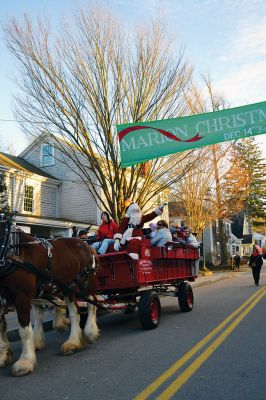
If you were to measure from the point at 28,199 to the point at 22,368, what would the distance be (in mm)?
19310

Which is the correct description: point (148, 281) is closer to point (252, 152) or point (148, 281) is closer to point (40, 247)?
point (40, 247)

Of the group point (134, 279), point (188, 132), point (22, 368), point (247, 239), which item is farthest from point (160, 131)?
point (247, 239)

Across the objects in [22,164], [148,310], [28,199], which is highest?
[22,164]

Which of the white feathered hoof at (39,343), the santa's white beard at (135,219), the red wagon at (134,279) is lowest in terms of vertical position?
the white feathered hoof at (39,343)

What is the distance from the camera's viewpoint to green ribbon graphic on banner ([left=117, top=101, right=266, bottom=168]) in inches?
479

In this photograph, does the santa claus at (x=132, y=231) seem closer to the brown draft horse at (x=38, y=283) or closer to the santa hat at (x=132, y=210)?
the santa hat at (x=132, y=210)

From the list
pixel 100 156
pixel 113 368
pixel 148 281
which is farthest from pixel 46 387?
pixel 100 156

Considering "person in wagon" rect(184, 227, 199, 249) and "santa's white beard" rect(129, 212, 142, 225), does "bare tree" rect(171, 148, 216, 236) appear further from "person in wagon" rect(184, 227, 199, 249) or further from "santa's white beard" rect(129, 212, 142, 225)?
"santa's white beard" rect(129, 212, 142, 225)

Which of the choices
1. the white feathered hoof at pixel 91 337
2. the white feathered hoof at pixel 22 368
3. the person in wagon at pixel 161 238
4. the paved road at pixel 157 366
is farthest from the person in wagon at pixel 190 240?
the white feathered hoof at pixel 22 368

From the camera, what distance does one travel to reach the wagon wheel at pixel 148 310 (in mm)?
8000

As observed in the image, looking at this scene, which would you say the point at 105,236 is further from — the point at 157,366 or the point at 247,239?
the point at 247,239

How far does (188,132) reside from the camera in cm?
1270

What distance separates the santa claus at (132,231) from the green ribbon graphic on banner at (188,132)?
4270 mm

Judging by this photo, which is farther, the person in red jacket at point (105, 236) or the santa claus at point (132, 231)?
the person in red jacket at point (105, 236)
